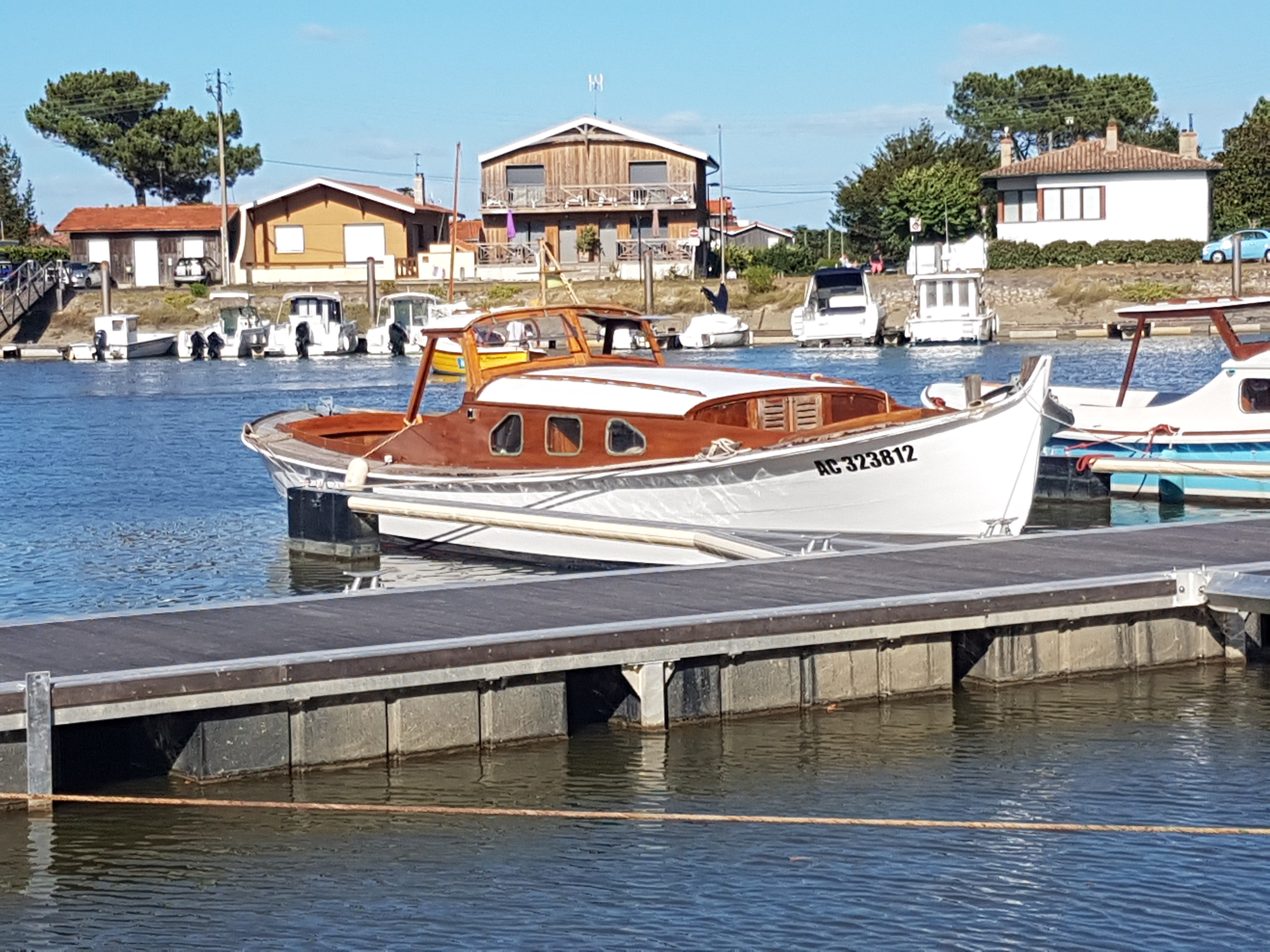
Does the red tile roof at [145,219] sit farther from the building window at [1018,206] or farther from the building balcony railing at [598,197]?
the building window at [1018,206]

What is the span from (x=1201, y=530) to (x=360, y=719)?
8352mm

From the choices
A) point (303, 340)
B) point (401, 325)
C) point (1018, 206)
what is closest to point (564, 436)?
point (401, 325)

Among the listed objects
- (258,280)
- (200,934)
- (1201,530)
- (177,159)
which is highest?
(177,159)

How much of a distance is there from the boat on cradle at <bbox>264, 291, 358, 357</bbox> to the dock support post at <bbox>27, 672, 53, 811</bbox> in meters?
61.5

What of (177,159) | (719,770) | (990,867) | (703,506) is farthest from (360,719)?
(177,159)

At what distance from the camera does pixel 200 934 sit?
400 inches

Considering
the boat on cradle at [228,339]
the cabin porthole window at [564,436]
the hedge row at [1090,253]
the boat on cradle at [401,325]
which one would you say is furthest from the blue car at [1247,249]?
the cabin porthole window at [564,436]

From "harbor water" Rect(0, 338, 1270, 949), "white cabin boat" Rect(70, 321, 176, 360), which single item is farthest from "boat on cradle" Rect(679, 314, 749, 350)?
"harbor water" Rect(0, 338, 1270, 949)

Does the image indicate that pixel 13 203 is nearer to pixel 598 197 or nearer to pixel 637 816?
pixel 598 197

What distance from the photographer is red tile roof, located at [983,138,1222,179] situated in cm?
7656

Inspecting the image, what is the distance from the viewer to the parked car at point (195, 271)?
282 ft

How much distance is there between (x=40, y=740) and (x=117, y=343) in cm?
6394

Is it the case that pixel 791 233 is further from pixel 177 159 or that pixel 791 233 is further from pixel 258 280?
pixel 258 280

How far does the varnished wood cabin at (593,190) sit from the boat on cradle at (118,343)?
1513 centimetres
